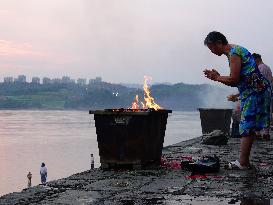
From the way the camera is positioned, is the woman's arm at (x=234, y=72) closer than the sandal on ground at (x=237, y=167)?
Yes

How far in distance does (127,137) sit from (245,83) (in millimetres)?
1783

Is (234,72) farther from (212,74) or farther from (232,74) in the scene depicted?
(212,74)

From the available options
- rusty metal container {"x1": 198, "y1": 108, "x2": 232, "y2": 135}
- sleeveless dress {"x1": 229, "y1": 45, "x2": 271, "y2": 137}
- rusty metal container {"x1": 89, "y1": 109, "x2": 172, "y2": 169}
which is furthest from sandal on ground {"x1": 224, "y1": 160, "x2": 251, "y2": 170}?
rusty metal container {"x1": 198, "y1": 108, "x2": 232, "y2": 135}

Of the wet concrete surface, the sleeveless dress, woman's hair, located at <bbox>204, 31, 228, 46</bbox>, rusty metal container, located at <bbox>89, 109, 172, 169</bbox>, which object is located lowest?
the wet concrete surface

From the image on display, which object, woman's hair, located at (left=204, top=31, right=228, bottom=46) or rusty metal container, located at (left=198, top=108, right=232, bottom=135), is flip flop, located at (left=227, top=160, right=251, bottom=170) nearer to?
woman's hair, located at (left=204, top=31, right=228, bottom=46)

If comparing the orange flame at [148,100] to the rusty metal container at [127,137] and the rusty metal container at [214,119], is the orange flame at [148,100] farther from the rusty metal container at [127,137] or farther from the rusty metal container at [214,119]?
the rusty metal container at [214,119]

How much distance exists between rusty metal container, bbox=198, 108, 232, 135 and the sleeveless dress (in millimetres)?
9252

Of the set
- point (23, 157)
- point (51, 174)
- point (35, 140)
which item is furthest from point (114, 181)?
point (35, 140)

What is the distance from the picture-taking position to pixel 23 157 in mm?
86938

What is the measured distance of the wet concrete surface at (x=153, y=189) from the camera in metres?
4.18

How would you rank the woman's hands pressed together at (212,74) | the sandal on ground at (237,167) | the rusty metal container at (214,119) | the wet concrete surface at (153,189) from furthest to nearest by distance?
the rusty metal container at (214,119), the sandal on ground at (237,167), the woman's hands pressed together at (212,74), the wet concrete surface at (153,189)

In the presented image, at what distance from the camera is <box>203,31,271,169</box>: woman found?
6.12m

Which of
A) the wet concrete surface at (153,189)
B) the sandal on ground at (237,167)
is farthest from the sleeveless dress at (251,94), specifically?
the wet concrete surface at (153,189)

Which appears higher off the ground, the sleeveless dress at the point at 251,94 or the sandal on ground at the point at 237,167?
the sleeveless dress at the point at 251,94
